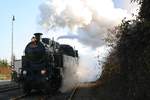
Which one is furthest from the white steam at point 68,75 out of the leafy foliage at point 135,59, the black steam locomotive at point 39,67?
the leafy foliage at point 135,59

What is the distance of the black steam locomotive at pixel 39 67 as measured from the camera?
89.9 feet

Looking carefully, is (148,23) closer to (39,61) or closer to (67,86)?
(39,61)

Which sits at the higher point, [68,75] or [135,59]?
[135,59]

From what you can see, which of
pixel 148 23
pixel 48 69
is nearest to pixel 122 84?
pixel 148 23

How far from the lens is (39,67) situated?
1088 inches

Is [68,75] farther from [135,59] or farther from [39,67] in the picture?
[135,59]

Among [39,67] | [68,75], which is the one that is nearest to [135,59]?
[39,67]

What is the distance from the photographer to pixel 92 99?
909 inches

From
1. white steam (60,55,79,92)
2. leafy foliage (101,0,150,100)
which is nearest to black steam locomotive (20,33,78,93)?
white steam (60,55,79,92)

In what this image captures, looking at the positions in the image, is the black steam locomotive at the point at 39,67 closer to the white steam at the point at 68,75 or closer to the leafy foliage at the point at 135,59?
the white steam at the point at 68,75

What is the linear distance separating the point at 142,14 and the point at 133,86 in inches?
113

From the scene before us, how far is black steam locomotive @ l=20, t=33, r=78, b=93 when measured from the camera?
27.4 meters

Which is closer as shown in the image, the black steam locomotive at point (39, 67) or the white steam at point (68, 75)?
the black steam locomotive at point (39, 67)

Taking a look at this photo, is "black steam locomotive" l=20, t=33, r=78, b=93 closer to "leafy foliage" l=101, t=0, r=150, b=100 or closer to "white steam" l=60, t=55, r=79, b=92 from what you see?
"white steam" l=60, t=55, r=79, b=92
